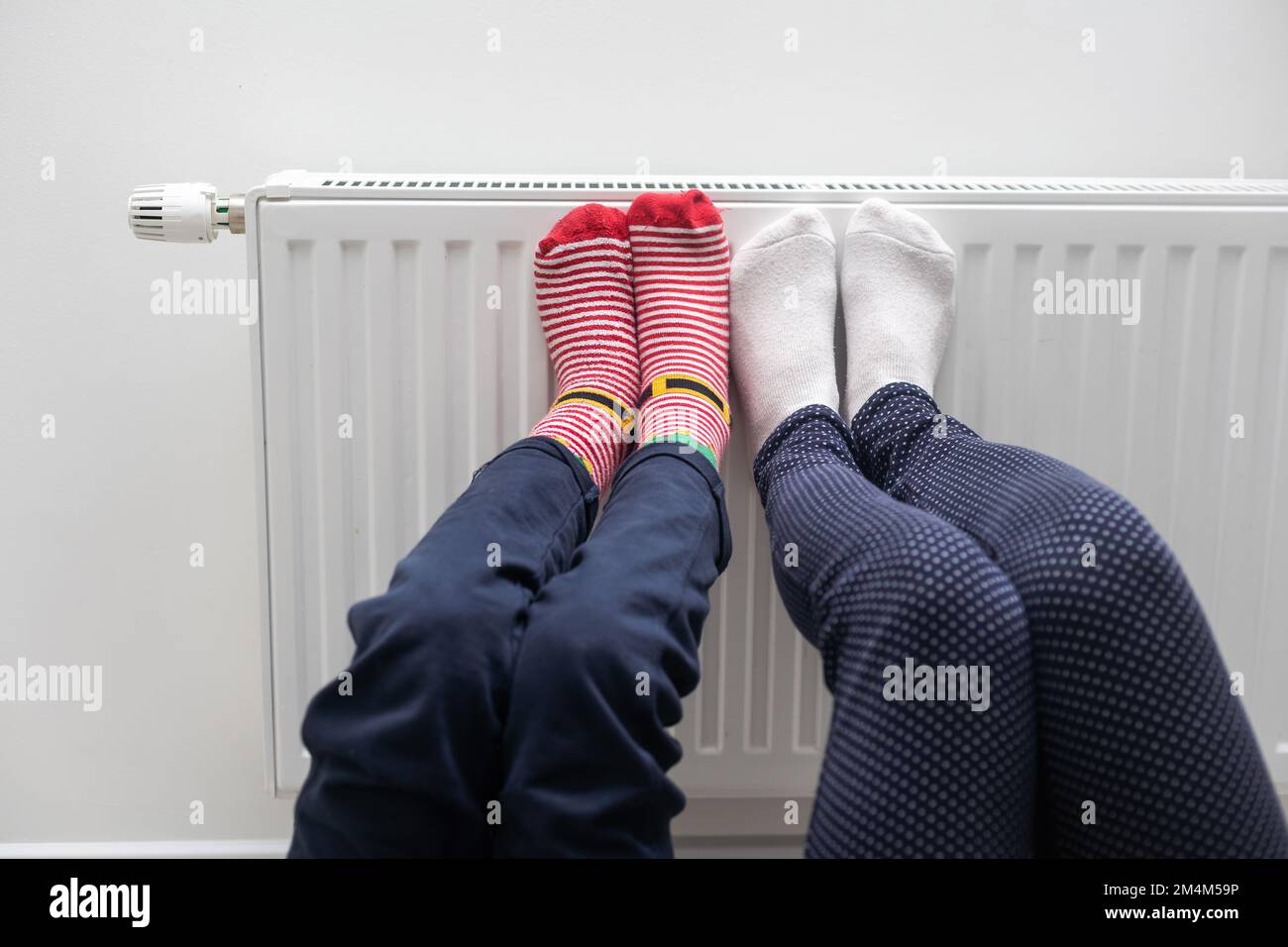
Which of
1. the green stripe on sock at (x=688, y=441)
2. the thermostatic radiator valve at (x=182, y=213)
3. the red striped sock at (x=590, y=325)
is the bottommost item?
the green stripe on sock at (x=688, y=441)

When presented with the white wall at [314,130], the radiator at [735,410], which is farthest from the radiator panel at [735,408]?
the white wall at [314,130]

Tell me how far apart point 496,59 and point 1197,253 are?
0.55 meters

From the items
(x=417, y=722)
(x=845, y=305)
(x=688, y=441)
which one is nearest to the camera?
(x=417, y=722)

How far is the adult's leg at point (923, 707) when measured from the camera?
1.38 feet

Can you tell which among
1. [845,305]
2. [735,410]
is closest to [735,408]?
[735,410]

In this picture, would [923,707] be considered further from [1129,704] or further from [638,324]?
[638,324]

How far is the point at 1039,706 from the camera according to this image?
0.46 m

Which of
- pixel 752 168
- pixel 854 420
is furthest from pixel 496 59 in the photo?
pixel 854 420

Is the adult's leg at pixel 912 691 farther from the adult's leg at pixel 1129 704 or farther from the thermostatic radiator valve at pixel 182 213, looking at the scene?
the thermostatic radiator valve at pixel 182 213

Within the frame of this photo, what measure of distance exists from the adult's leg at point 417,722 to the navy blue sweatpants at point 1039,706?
0.15m

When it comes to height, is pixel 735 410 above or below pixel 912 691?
above

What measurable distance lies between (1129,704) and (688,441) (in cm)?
31

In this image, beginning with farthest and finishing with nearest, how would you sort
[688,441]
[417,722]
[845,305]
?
[845,305]
[688,441]
[417,722]
